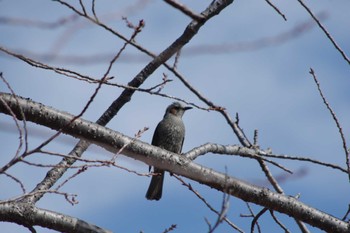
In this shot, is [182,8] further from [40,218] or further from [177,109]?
[177,109]

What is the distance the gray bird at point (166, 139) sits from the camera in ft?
25.0

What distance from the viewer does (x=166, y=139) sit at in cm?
801

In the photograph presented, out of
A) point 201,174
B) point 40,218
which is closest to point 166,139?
point 201,174

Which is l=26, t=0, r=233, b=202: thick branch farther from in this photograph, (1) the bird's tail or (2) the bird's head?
(2) the bird's head

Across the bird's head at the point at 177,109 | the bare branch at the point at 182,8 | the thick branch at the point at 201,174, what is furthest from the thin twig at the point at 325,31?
the bird's head at the point at 177,109

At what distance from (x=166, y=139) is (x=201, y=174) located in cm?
437

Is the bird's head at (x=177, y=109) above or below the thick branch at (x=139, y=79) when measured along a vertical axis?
above

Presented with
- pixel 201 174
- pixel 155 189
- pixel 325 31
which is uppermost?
pixel 155 189

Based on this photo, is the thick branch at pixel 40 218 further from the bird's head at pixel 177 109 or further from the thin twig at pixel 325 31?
the bird's head at pixel 177 109

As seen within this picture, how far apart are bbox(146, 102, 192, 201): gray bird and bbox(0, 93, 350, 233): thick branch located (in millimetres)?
3906

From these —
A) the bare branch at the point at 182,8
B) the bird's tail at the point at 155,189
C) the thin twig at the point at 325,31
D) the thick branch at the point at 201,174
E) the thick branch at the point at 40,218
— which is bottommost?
the bare branch at the point at 182,8

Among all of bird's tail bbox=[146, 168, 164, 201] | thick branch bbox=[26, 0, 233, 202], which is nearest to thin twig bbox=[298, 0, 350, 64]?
thick branch bbox=[26, 0, 233, 202]

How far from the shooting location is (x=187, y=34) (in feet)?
11.7

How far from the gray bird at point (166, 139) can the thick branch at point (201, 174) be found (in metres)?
3.91
